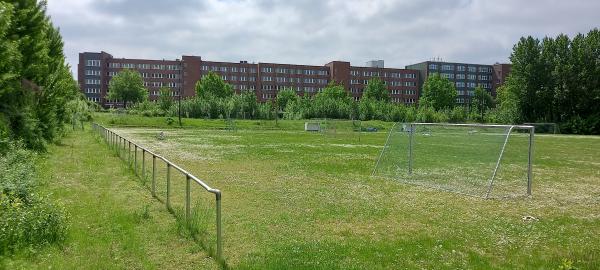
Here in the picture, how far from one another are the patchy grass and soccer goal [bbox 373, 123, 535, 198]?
31.2 ft

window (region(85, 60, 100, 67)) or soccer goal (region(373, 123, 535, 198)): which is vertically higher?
window (region(85, 60, 100, 67))

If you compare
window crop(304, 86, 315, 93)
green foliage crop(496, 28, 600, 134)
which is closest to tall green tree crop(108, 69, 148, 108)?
window crop(304, 86, 315, 93)

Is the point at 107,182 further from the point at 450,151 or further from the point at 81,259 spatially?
the point at 450,151

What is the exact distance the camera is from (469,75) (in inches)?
6535

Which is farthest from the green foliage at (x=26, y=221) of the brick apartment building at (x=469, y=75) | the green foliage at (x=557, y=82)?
the brick apartment building at (x=469, y=75)

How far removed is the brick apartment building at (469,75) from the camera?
16338 cm

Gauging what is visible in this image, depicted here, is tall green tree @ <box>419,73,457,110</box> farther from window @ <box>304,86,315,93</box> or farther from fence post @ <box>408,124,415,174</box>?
fence post @ <box>408,124,415,174</box>

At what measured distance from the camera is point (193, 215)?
381 inches

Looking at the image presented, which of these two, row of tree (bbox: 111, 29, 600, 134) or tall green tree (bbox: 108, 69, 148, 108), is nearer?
row of tree (bbox: 111, 29, 600, 134)

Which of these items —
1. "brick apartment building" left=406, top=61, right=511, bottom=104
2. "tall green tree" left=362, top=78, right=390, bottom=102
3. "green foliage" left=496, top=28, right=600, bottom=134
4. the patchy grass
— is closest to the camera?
the patchy grass

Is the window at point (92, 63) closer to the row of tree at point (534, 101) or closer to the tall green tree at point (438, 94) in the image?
the row of tree at point (534, 101)

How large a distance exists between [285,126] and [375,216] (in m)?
72.4

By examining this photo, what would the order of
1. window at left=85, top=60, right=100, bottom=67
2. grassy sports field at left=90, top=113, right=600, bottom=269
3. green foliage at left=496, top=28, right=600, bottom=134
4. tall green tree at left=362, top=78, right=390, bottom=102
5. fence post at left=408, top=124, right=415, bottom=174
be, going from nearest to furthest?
grassy sports field at left=90, top=113, right=600, bottom=269, fence post at left=408, top=124, right=415, bottom=174, green foliage at left=496, top=28, right=600, bottom=134, tall green tree at left=362, top=78, right=390, bottom=102, window at left=85, top=60, right=100, bottom=67

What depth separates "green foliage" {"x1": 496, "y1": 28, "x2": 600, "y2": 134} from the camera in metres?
82.8
